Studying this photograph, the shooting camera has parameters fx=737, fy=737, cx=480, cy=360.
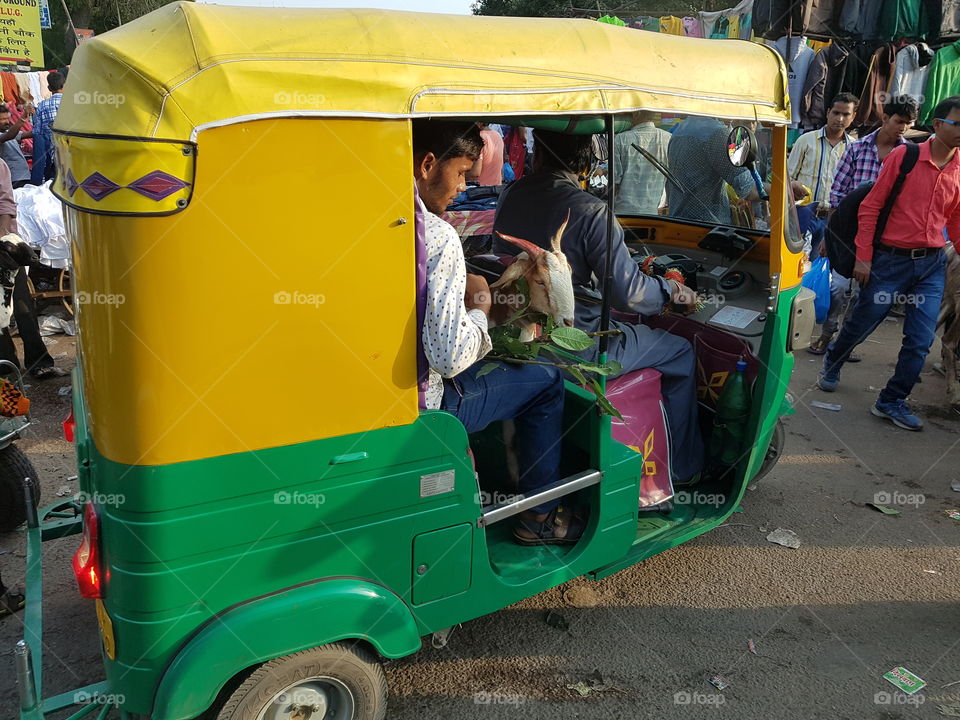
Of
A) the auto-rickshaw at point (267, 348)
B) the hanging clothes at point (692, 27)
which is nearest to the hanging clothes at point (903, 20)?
the hanging clothes at point (692, 27)

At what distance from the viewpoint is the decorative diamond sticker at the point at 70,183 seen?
74.4 inches

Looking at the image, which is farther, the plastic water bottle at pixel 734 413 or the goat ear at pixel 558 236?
the plastic water bottle at pixel 734 413

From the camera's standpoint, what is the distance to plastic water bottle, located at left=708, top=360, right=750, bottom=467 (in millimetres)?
3703

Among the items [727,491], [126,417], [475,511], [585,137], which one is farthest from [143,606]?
[727,491]

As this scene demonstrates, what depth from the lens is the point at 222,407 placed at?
200cm

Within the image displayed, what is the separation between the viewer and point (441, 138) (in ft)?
8.26

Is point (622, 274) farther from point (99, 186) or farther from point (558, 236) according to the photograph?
point (99, 186)

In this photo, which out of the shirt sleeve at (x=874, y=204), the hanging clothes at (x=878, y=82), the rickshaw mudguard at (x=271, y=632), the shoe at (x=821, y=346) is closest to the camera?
the rickshaw mudguard at (x=271, y=632)

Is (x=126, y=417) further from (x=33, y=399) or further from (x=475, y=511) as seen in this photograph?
(x=33, y=399)

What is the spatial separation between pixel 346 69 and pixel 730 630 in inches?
111

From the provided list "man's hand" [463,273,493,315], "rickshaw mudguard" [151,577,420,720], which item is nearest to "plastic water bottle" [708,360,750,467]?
"man's hand" [463,273,493,315]

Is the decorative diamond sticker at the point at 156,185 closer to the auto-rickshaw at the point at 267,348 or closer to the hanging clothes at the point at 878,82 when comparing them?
the auto-rickshaw at the point at 267,348

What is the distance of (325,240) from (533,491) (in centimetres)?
137

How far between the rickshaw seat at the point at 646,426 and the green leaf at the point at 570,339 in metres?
0.71
